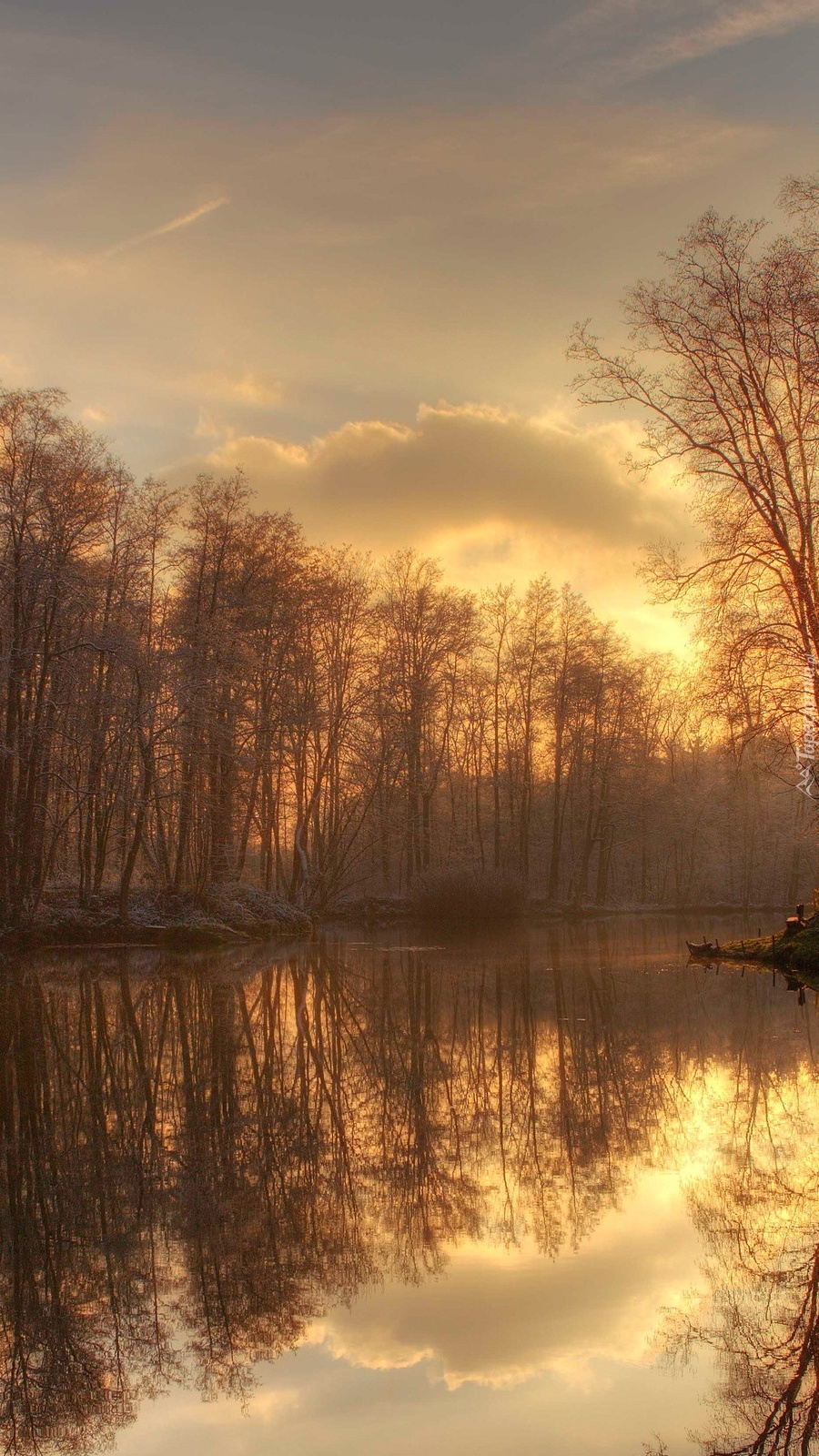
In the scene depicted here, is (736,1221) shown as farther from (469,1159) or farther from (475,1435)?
(475,1435)

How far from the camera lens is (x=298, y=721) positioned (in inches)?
1169

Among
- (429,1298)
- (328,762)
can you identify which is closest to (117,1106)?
(429,1298)

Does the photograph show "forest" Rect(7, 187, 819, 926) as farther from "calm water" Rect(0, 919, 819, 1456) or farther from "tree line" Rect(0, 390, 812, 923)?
"calm water" Rect(0, 919, 819, 1456)

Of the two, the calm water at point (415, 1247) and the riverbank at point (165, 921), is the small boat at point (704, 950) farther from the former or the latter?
the riverbank at point (165, 921)

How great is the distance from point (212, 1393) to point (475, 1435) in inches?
35.2

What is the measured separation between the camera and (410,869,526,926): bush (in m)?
33.1

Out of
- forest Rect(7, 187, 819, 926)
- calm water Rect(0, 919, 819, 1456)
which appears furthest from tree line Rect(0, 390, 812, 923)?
calm water Rect(0, 919, 819, 1456)

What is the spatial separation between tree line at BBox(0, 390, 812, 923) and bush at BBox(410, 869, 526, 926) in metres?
1.87

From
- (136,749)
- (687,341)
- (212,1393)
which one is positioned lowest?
(212,1393)

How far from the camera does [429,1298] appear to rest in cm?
395

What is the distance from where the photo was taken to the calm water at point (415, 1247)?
322cm

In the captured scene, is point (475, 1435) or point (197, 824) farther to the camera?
point (197, 824)

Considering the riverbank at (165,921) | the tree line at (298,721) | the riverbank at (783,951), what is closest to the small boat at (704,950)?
the riverbank at (783,951)

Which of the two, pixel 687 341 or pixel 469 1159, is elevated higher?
pixel 687 341
